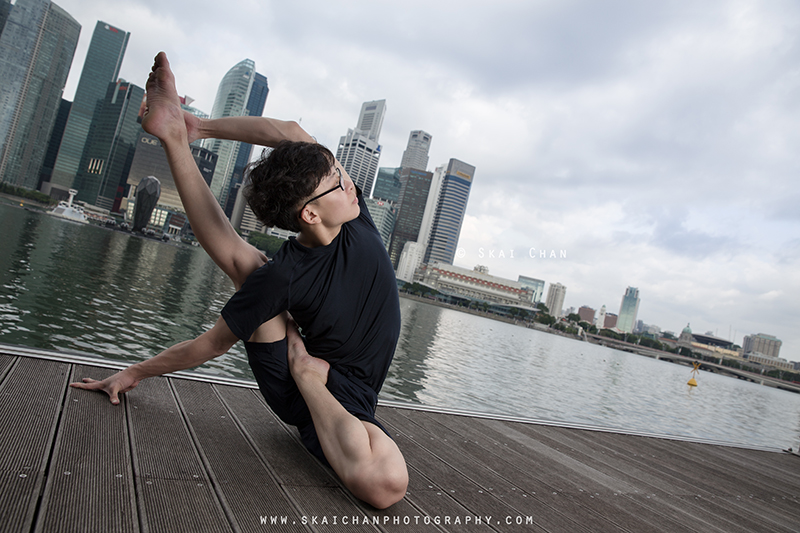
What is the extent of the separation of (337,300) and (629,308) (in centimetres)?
20294

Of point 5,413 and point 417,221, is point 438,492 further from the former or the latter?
point 417,221

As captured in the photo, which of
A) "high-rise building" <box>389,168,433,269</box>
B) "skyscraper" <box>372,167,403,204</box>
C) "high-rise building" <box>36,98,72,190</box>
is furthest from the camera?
"skyscraper" <box>372,167,403,204</box>

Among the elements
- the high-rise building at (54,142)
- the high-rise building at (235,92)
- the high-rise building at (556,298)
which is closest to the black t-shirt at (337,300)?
the high-rise building at (54,142)

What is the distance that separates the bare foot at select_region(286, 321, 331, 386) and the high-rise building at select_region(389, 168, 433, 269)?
121 meters

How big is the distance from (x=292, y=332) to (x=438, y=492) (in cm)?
65

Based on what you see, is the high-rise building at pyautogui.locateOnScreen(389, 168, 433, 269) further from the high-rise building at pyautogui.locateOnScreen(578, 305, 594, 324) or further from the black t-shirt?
the black t-shirt

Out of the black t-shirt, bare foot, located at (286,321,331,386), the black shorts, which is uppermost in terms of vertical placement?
the black t-shirt

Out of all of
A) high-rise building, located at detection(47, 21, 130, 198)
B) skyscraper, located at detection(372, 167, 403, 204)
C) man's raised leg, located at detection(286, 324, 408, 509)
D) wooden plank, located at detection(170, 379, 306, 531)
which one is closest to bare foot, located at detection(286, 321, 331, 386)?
man's raised leg, located at detection(286, 324, 408, 509)

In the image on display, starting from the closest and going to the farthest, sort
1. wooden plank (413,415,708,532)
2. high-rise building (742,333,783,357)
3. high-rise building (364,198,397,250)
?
wooden plank (413,415,708,532)
high-rise building (364,198,397,250)
high-rise building (742,333,783,357)

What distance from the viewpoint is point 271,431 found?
5.04 ft

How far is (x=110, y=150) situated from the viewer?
85875mm

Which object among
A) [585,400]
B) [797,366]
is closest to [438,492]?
[585,400]

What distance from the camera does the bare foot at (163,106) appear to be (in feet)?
4.09

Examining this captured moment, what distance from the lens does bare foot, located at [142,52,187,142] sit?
125 centimetres
